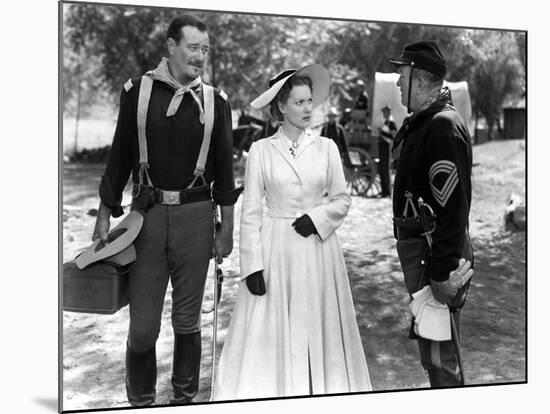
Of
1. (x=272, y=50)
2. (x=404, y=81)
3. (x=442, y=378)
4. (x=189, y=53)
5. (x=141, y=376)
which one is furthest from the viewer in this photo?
(x=272, y=50)

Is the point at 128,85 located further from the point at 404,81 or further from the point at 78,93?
the point at 404,81

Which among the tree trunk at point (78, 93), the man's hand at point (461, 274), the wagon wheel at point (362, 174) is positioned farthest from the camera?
the wagon wheel at point (362, 174)

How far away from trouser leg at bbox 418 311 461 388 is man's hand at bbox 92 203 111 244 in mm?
2036

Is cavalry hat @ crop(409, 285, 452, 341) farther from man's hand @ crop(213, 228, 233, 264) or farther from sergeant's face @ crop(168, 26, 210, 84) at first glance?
sergeant's face @ crop(168, 26, 210, 84)

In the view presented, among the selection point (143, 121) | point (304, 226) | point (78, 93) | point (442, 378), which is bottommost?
point (442, 378)

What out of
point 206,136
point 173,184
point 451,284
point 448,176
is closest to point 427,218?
point 448,176

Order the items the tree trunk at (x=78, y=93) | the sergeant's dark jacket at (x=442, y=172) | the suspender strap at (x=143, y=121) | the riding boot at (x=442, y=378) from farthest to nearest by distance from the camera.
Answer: the riding boot at (x=442, y=378) < the tree trunk at (x=78, y=93) < the sergeant's dark jacket at (x=442, y=172) < the suspender strap at (x=143, y=121)

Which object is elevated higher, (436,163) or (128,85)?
(128,85)

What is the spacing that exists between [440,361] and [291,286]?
109 cm

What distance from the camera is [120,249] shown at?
503 centimetres

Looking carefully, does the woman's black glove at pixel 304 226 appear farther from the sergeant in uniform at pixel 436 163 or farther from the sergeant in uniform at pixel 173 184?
the sergeant in uniform at pixel 436 163

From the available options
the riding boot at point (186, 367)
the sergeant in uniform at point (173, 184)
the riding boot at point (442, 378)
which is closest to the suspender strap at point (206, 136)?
the sergeant in uniform at point (173, 184)

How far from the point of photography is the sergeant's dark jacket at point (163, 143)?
5.03 metres

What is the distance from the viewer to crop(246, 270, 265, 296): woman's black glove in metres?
5.14
